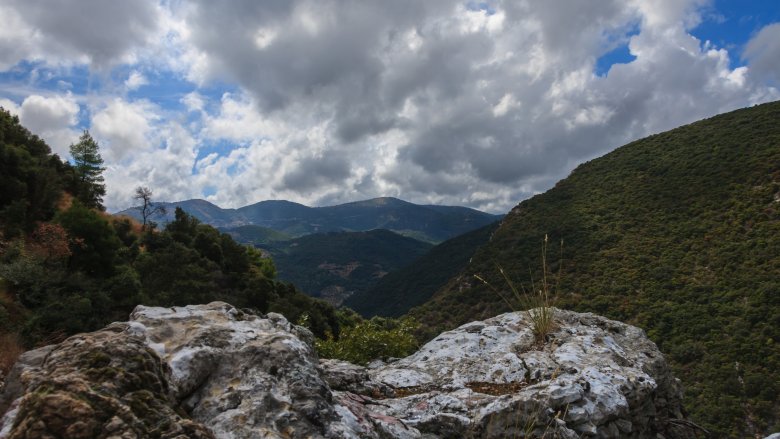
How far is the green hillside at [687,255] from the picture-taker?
31656mm

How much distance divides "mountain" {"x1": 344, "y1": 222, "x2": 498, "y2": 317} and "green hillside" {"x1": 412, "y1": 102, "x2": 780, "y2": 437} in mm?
76430

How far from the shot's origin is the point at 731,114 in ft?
252

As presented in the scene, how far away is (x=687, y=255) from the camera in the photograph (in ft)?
151

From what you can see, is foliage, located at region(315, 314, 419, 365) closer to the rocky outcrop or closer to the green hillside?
the rocky outcrop

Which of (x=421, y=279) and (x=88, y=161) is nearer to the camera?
(x=88, y=161)

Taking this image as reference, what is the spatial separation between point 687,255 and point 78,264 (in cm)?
5629

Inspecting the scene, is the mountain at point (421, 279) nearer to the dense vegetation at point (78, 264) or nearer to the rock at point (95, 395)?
the dense vegetation at point (78, 264)

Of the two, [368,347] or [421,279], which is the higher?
[368,347]

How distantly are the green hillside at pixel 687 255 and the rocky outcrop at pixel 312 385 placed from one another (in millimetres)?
26874

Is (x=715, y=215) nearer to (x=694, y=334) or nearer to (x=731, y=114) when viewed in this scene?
(x=694, y=334)

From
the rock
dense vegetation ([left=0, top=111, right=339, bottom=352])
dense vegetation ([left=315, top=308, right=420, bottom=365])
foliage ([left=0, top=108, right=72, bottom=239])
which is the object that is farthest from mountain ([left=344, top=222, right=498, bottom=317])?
the rock

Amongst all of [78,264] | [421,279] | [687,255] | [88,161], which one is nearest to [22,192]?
[78,264]

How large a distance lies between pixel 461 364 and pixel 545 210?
77.4 metres

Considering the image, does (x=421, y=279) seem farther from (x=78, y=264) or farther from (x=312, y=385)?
(x=312, y=385)
